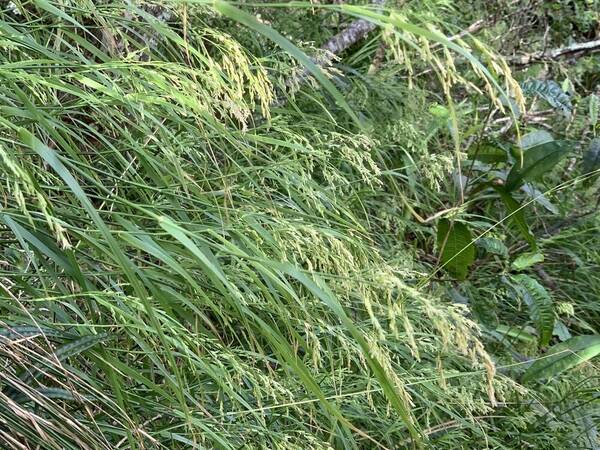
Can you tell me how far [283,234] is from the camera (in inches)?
34.0

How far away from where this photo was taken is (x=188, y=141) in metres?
1.11

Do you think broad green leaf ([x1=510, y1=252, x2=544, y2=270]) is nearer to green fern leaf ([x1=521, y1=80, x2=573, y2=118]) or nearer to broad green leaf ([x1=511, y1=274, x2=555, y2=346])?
broad green leaf ([x1=511, y1=274, x2=555, y2=346])

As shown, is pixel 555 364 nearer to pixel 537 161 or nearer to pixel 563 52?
pixel 537 161

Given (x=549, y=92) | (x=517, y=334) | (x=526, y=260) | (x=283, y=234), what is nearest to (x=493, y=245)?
(x=526, y=260)

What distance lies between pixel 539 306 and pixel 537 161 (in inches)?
14.8

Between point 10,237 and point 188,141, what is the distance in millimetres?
Result: 307

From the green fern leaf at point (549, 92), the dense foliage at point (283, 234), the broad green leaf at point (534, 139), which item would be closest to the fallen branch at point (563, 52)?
the dense foliage at point (283, 234)

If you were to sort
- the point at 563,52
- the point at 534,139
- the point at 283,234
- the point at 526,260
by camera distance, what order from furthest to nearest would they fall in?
the point at 563,52
the point at 534,139
the point at 526,260
the point at 283,234

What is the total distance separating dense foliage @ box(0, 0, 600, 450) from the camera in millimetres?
697

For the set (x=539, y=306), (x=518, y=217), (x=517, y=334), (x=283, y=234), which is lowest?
(x=517, y=334)

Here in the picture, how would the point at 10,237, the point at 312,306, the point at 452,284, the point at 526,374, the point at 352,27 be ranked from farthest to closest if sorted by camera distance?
1. the point at 352,27
2. the point at 452,284
3. the point at 526,374
4. the point at 312,306
5. the point at 10,237

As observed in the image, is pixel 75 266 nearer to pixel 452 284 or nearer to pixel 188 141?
pixel 188 141

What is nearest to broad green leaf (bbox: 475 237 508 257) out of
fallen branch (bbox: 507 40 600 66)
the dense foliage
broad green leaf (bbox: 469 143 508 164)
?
the dense foliage

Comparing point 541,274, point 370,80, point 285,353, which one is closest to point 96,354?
point 285,353
